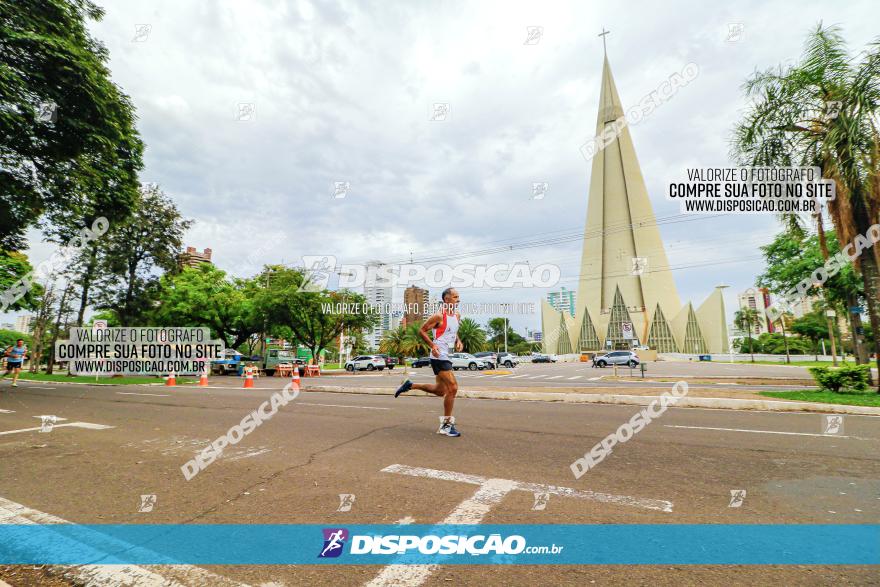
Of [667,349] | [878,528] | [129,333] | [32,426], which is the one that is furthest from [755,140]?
[667,349]

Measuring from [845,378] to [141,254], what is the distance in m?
35.6

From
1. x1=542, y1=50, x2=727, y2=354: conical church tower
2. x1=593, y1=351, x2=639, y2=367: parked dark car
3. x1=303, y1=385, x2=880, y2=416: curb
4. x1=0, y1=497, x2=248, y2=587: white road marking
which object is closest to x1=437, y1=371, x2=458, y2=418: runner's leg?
x1=0, y1=497, x2=248, y2=587: white road marking

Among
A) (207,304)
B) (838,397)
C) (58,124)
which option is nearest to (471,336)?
(207,304)

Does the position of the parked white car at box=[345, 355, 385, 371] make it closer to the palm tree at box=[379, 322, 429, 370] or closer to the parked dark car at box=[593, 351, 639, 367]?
the palm tree at box=[379, 322, 429, 370]

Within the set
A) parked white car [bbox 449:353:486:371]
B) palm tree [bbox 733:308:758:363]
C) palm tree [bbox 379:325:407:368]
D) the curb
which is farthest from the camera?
palm tree [bbox 733:308:758:363]

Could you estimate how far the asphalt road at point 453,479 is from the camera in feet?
7.54

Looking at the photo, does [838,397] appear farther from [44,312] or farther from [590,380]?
[44,312]

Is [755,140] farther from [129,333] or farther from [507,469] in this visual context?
[129,333]

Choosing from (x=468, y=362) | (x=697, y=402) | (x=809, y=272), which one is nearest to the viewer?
(x=697, y=402)

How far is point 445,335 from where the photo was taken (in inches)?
247

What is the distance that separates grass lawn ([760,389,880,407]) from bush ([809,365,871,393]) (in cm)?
29

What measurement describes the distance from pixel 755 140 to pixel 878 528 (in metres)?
13.1

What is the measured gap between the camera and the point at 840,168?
10.5 metres

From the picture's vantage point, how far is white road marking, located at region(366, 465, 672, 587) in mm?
2205
